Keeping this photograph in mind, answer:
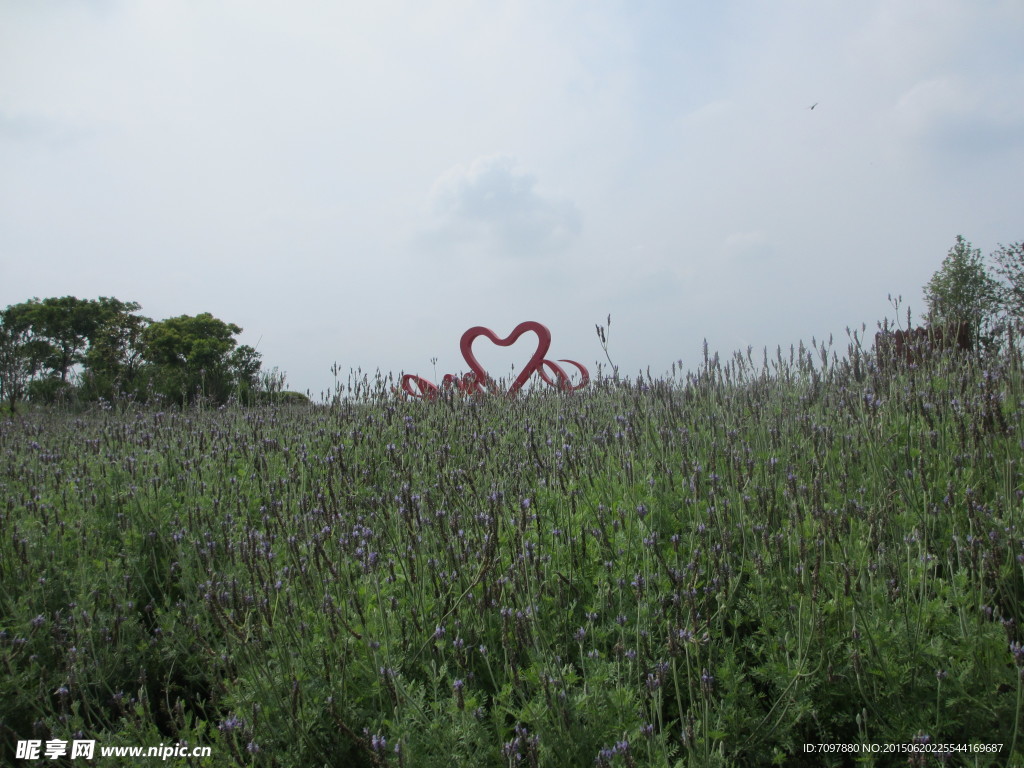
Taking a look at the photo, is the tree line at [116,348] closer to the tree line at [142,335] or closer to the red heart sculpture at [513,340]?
the tree line at [142,335]

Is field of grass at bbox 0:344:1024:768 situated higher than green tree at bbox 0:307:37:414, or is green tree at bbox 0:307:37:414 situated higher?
green tree at bbox 0:307:37:414

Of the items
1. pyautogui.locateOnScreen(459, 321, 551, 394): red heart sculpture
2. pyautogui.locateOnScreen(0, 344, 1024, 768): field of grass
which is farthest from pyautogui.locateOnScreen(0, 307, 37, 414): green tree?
pyautogui.locateOnScreen(0, 344, 1024, 768): field of grass

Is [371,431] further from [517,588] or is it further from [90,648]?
[517,588]

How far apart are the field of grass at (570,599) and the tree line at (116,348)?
1518 centimetres

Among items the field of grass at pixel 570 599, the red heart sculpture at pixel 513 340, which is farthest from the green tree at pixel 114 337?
the field of grass at pixel 570 599

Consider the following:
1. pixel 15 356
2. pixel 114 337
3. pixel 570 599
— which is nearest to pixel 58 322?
pixel 114 337

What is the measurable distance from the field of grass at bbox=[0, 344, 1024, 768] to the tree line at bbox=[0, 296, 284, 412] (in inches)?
598

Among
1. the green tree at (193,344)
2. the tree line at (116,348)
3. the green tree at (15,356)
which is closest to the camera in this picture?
the green tree at (15,356)

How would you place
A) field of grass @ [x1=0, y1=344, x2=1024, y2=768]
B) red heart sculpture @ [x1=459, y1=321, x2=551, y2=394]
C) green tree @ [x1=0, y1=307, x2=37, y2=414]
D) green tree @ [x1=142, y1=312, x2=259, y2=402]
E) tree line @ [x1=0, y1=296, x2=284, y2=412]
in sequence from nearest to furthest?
field of grass @ [x1=0, y1=344, x2=1024, y2=768] → red heart sculpture @ [x1=459, y1=321, x2=551, y2=394] → green tree @ [x1=0, y1=307, x2=37, y2=414] → tree line @ [x1=0, y1=296, x2=284, y2=412] → green tree @ [x1=142, y1=312, x2=259, y2=402]

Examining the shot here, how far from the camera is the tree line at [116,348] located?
1972 centimetres

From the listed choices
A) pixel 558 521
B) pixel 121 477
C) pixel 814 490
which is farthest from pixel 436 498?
pixel 121 477

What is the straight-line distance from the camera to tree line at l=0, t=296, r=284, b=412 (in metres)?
19.7

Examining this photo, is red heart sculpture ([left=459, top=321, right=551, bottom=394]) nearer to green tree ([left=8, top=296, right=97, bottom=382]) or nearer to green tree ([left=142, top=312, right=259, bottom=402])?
green tree ([left=142, top=312, right=259, bottom=402])

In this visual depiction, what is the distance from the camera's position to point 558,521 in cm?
290
